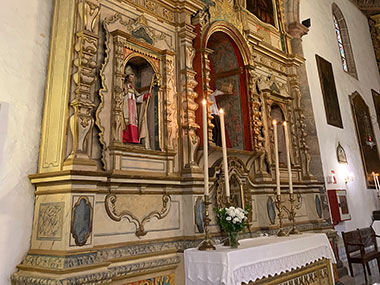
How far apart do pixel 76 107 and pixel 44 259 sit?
1.58 metres

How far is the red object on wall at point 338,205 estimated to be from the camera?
26.7 feet

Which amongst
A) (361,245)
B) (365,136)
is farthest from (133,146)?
(365,136)

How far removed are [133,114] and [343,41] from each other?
11.1 m

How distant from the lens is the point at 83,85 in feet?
12.2

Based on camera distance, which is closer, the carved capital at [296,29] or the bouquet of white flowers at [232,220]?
the bouquet of white flowers at [232,220]

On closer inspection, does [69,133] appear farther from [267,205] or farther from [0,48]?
[267,205]

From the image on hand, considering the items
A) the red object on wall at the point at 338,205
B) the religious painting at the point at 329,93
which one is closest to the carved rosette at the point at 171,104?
the red object on wall at the point at 338,205

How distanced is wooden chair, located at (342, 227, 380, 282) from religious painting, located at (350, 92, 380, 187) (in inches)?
80.0

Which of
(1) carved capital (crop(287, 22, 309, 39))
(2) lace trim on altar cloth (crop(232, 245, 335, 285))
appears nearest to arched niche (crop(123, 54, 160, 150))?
(2) lace trim on altar cloth (crop(232, 245, 335, 285))

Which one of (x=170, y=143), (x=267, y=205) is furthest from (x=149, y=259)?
(x=267, y=205)

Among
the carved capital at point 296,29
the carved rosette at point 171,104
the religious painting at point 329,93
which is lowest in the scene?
the carved rosette at point 171,104

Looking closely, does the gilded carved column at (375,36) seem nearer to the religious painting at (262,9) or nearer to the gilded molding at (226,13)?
the religious painting at (262,9)

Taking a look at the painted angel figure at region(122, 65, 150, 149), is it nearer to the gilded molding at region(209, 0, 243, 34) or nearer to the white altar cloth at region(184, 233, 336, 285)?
the white altar cloth at region(184, 233, 336, 285)

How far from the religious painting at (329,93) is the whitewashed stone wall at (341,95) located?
206 millimetres
